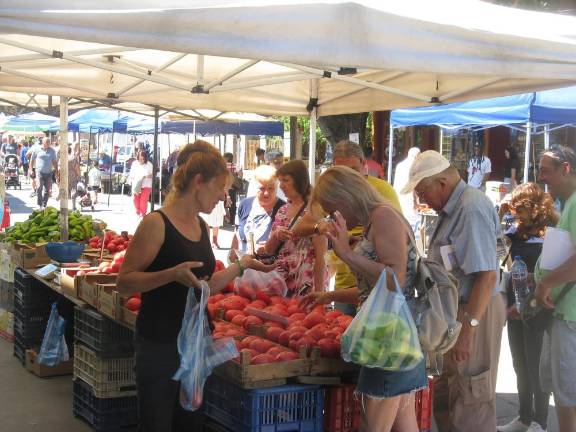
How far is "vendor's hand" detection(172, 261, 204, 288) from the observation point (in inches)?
129

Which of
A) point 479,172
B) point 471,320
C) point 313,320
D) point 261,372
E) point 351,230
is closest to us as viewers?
point 261,372

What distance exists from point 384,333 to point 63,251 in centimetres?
414

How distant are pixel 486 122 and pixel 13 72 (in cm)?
766

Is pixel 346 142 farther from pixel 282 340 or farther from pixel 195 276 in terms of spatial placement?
pixel 195 276

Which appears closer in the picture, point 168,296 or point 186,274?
point 186,274

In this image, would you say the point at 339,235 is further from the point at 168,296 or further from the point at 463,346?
the point at 463,346

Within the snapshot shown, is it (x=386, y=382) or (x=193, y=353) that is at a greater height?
(x=193, y=353)

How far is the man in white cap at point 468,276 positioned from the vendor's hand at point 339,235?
Result: 2.45 feet

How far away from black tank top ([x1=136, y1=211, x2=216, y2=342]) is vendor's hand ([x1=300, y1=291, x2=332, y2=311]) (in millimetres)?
1015

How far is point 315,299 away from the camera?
14.7 feet

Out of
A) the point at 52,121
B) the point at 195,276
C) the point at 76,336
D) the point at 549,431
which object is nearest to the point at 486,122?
the point at 549,431

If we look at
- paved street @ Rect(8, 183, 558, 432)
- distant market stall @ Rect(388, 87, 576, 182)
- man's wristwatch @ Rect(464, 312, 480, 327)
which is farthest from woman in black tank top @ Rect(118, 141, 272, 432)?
distant market stall @ Rect(388, 87, 576, 182)

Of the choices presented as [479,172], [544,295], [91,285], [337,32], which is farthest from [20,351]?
[479,172]

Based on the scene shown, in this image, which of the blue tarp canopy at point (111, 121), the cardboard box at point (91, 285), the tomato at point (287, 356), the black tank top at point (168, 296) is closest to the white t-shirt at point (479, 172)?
the blue tarp canopy at point (111, 121)
